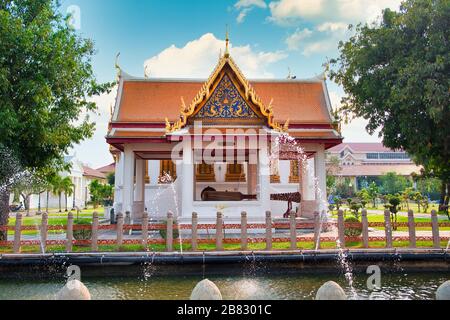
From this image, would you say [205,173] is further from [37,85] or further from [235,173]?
[37,85]

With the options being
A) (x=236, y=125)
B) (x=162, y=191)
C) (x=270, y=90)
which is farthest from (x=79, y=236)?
(x=270, y=90)

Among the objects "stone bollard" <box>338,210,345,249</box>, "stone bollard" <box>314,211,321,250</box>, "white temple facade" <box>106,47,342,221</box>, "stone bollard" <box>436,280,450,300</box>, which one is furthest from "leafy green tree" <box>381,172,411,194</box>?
"stone bollard" <box>436,280,450,300</box>

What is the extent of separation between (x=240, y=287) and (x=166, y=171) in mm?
14052

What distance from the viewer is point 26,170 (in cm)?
1296

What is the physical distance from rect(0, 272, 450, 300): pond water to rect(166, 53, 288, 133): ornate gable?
18.2 ft

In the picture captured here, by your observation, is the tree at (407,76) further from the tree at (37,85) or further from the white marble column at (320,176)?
the tree at (37,85)

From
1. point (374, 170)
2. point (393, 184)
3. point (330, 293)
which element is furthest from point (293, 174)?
point (374, 170)

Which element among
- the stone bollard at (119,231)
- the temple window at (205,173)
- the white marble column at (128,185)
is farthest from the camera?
the temple window at (205,173)

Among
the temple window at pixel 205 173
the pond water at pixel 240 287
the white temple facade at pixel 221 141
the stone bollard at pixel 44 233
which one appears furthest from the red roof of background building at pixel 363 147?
the stone bollard at pixel 44 233

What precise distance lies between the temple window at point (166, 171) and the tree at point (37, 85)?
8161mm

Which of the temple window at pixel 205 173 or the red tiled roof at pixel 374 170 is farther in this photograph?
the red tiled roof at pixel 374 170

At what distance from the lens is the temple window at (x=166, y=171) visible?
21.0 m
